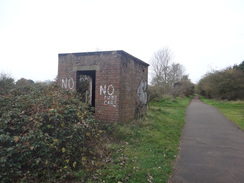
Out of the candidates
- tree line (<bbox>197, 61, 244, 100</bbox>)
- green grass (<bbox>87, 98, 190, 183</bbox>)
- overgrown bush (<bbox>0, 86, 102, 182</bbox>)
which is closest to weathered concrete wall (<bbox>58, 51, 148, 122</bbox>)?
green grass (<bbox>87, 98, 190, 183</bbox>)

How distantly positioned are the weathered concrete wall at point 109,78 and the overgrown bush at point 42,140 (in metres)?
2.21

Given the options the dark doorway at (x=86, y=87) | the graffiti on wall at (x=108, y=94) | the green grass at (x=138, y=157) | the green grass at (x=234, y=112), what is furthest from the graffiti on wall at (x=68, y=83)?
the green grass at (x=234, y=112)

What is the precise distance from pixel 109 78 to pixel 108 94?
2.14 ft

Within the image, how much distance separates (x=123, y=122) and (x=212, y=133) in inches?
159

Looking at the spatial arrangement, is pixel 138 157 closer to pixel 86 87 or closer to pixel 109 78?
pixel 109 78

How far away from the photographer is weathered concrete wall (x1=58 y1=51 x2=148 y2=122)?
6.80m

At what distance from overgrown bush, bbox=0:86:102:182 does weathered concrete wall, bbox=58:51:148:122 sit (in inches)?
87.1

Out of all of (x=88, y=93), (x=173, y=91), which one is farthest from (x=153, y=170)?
(x=173, y=91)

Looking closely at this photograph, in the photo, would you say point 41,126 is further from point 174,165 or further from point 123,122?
point 123,122

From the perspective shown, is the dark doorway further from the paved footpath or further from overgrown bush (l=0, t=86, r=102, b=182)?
the paved footpath

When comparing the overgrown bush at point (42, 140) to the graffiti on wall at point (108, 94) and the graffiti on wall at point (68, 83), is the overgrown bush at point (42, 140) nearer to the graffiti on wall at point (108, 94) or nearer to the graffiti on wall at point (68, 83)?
the graffiti on wall at point (108, 94)

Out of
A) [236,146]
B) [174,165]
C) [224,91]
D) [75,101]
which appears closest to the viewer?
[174,165]

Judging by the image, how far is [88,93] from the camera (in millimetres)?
8672

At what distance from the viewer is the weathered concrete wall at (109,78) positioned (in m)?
6.80
